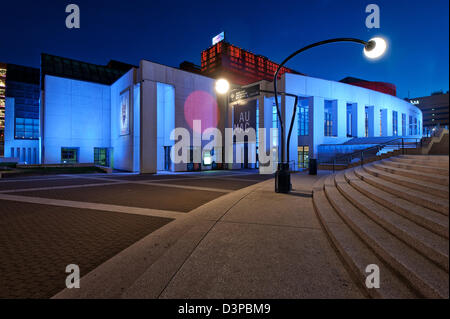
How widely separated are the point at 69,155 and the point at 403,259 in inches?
1447

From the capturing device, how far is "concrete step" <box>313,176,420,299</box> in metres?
2.30

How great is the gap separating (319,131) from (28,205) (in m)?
26.9

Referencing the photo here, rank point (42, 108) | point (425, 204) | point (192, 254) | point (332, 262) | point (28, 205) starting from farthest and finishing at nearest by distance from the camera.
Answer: point (42, 108) < point (28, 205) < point (425, 204) < point (192, 254) < point (332, 262)

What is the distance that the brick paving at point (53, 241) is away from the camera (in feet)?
9.73

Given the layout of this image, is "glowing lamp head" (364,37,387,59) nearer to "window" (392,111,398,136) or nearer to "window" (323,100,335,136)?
"window" (323,100,335,136)

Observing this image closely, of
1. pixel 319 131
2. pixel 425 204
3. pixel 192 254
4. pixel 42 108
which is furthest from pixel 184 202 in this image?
pixel 42 108

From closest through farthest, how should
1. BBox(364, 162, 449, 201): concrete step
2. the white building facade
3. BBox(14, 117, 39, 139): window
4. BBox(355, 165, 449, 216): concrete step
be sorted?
BBox(355, 165, 449, 216): concrete step, BBox(364, 162, 449, 201): concrete step, the white building facade, BBox(14, 117, 39, 139): window

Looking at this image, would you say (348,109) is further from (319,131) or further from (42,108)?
(42,108)

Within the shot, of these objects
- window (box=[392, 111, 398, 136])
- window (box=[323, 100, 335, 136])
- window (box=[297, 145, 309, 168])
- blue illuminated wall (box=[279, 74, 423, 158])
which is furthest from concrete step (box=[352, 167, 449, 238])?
window (box=[392, 111, 398, 136])

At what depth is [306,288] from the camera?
2561 mm

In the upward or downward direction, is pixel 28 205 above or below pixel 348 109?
below

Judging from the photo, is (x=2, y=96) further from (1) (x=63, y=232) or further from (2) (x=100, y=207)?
(1) (x=63, y=232)

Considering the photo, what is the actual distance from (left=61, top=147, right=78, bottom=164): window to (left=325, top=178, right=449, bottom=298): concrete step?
35269mm

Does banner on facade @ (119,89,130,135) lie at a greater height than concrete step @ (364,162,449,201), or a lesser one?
greater
